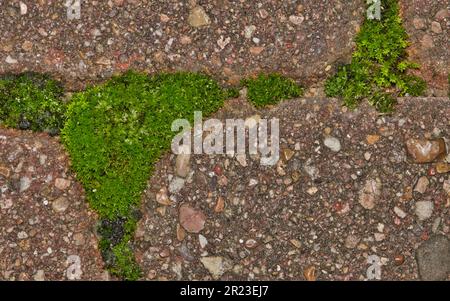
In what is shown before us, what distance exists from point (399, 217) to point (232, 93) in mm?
1077

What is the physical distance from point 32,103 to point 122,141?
20.6 inches

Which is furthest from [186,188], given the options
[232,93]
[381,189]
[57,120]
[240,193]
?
[381,189]

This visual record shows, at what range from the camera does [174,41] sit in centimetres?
334

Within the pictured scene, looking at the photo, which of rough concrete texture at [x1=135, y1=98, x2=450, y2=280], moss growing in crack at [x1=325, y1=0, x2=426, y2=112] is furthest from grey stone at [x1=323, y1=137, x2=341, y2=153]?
moss growing in crack at [x1=325, y1=0, x2=426, y2=112]

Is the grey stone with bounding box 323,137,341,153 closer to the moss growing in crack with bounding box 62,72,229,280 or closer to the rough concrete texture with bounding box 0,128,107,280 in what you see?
the moss growing in crack with bounding box 62,72,229,280

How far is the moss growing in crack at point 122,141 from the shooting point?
3.23 meters

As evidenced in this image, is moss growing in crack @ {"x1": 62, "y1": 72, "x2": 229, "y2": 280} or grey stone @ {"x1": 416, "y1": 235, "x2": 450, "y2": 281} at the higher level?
moss growing in crack @ {"x1": 62, "y1": 72, "x2": 229, "y2": 280}

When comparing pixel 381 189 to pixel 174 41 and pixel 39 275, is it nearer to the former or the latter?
pixel 174 41

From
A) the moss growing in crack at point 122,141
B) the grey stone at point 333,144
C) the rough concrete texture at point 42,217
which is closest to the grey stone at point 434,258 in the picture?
the grey stone at point 333,144

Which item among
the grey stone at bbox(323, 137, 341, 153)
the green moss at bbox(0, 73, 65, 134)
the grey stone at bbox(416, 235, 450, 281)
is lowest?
the grey stone at bbox(416, 235, 450, 281)

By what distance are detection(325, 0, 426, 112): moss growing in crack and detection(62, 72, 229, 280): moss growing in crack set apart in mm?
699

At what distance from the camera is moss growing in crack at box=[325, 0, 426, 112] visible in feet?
10.9

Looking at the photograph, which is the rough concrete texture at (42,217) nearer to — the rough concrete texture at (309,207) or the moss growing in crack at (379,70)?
the rough concrete texture at (309,207)

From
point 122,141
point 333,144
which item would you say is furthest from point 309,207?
point 122,141
